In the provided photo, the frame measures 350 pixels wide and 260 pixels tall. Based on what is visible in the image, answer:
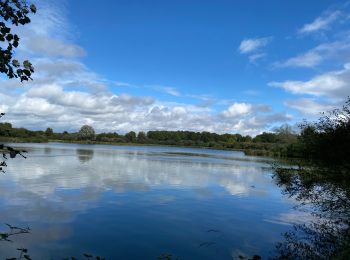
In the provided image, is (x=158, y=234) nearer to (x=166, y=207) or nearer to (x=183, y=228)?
(x=183, y=228)

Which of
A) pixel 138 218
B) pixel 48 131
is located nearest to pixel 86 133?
pixel 48 131

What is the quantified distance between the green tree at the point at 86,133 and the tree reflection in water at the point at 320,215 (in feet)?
526

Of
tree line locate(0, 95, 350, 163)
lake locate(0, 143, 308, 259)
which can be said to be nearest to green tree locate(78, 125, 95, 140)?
tree line locate(0, 95, 350, 163)

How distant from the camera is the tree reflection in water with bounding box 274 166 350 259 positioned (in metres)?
12.8

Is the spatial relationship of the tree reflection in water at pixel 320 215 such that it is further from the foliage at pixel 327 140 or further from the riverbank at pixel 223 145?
the riverbank at pixel 223 145

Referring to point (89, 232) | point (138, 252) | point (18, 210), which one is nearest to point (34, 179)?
point (18, 210)

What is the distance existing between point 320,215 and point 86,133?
541ft

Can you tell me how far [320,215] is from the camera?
15.7m

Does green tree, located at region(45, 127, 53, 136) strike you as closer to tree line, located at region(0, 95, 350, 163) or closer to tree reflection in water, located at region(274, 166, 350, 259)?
tree line, located at region(0, 95, 350, 163)

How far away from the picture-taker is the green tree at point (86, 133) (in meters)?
171

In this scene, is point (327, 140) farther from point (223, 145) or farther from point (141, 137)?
point (141, 137)

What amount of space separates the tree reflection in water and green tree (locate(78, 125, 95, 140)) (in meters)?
160

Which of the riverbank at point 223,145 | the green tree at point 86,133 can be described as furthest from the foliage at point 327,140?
the green tree at point 86,133

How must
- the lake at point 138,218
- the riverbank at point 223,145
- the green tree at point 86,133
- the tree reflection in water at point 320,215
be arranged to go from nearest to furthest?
1. the lake at point 138,218
2. the tree reflection in water at point 320,215
3. the riverbank at point 223,145
4. the green tree at point 86,133
